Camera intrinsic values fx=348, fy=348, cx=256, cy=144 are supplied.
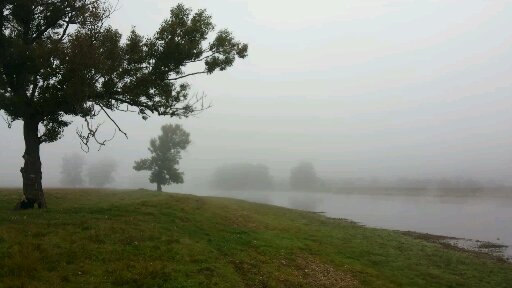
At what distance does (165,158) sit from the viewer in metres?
80.3

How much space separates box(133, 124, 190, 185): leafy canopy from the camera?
80.2 metres

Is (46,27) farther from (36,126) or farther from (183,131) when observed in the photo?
(183,131)

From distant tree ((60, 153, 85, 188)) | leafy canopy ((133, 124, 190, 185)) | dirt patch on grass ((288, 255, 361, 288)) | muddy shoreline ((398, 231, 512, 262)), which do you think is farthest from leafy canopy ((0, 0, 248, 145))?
distant tree ((60, 153, 85, 188))

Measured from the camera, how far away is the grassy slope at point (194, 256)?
52.8ft

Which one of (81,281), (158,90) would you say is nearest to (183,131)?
(158,90)

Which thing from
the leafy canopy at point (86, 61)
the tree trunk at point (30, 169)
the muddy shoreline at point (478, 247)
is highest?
the leafy canopy at point (86, 61)

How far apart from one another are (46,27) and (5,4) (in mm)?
3049

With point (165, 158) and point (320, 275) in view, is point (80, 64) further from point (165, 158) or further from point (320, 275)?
point (165, 158)

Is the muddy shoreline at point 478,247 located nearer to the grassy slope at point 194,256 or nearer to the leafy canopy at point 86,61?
the grassy slope at point 194,256

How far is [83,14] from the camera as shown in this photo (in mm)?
26469

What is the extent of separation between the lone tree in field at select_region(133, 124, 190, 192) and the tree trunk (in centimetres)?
5361

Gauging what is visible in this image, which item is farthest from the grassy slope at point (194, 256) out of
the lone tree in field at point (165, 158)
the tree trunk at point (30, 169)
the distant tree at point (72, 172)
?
the distant tree at point (72, 172)

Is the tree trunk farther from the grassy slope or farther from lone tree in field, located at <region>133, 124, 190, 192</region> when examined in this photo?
lone tree in field, located at <region>133, 124, 190, 192</region>

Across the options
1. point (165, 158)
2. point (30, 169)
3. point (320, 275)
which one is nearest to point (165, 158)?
point (165, 158)
